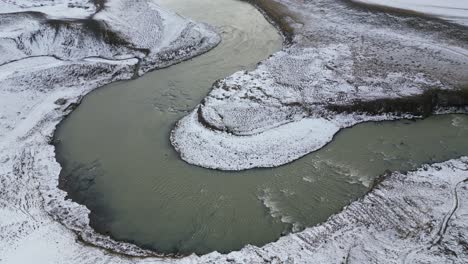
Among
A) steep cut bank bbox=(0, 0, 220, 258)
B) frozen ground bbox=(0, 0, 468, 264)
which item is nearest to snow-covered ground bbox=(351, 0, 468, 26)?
frozen ground bbox=(0, 0, 468, 264)

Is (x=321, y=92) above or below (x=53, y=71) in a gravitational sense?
above

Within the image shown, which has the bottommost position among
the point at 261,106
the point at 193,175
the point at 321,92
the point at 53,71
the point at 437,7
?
the point at 193,175

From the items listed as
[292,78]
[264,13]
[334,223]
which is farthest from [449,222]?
[264,13]

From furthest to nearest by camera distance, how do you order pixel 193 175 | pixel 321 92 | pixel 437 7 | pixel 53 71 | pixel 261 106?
pixel 437 7
pixel 53 71
pixel 321 92
pixel 261 106
pixel 193 175

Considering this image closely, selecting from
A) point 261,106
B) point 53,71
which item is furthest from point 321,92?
point 53,71

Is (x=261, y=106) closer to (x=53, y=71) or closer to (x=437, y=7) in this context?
(x=53, y=71)

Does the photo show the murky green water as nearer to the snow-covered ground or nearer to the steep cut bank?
the steep cut bank
